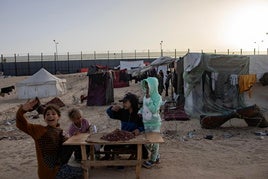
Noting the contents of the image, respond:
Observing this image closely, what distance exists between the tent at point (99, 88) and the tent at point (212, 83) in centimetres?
507

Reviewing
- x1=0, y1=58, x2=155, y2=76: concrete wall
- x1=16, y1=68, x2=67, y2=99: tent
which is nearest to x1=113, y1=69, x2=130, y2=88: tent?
x1=16, y1=68, x2=67, y2=99: tent

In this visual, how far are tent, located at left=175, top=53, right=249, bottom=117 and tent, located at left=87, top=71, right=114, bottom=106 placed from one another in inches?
200

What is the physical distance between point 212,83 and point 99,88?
623 centimetres

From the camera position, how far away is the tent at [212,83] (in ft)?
42.8

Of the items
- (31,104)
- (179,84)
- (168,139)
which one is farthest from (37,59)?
(31,104)

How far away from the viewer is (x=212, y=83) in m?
13.1

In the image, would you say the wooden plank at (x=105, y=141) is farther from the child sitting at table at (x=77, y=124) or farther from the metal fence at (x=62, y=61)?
the metal fence at (x=62, y=61)

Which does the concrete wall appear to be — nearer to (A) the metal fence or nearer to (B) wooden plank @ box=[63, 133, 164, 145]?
(A) the metal fence

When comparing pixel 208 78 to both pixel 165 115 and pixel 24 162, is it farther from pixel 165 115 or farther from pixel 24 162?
pixel 24 162

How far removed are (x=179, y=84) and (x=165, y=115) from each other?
2.59 metres

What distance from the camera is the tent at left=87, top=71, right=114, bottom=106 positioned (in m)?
17.4

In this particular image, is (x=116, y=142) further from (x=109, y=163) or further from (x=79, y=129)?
(x=79, y=129)

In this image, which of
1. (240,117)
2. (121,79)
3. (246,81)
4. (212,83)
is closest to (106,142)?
(240,117)

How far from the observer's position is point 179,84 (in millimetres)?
15156
